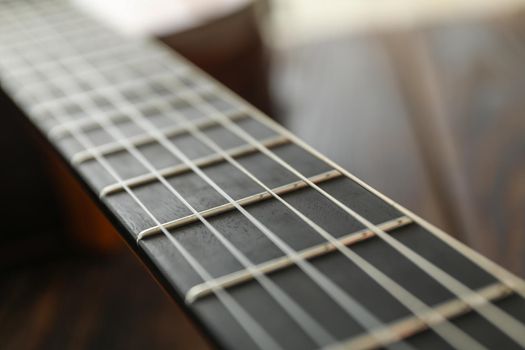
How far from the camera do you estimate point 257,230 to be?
2.22 feet

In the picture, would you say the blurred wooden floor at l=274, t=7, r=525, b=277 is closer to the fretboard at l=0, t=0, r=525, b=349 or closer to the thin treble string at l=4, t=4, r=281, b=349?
the fretboard at l=0, t=0, r=525, b=349

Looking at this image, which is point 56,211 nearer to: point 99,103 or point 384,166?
point 99,103

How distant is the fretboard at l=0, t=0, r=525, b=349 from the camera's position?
0.55 meters

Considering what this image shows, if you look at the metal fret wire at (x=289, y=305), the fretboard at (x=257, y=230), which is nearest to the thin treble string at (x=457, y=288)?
the fretboard at (x=257, y=230)

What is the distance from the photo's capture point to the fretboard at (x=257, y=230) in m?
0.55

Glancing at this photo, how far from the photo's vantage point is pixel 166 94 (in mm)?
1034

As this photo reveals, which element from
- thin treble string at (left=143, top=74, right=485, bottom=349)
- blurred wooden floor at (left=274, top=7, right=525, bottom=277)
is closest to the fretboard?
thin treble string at (left=143, top=74, right=485, bottom=349)

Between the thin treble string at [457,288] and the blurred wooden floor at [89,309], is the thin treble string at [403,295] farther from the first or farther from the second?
the blurred wooden floor at [89,309]

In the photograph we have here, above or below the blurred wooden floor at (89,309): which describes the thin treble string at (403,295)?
above

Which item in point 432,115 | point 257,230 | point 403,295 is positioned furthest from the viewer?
point 432,115

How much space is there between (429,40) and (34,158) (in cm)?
138

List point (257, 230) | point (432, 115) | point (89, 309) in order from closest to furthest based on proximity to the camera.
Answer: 1. point (257, 230)
2. point (89, 309)
3. point (432, 115)

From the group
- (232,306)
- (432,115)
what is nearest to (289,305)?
(232,306)

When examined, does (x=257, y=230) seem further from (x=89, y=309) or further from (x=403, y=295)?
(x=89, y=309)
